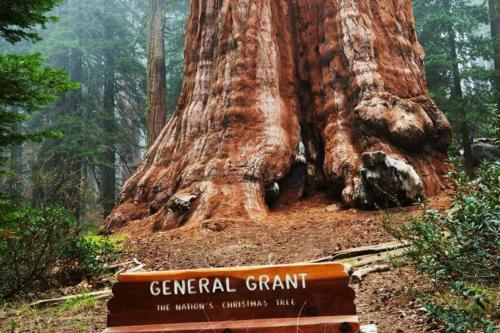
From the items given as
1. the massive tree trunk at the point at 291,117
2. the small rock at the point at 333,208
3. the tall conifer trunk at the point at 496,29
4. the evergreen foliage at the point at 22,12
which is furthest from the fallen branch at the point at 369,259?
the tall conifer trunk at the point at 496,29

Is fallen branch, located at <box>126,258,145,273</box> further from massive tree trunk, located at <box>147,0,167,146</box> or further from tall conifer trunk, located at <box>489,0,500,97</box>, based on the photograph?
tall conifer trunk, located at <box>489,0,500,97</box>

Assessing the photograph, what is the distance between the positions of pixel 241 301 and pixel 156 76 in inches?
516

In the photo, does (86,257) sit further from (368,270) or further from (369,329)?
(369,329)

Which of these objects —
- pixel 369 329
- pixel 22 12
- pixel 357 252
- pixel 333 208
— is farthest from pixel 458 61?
pixel 22 12

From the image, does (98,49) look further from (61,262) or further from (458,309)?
(458,309)

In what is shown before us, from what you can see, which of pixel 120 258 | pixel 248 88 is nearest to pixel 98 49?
pixel 248 88

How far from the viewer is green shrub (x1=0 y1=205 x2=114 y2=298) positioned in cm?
528

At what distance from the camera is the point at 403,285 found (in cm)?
419

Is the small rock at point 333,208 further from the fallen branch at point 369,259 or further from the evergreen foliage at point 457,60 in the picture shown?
the evergreen foliage at point 457,60

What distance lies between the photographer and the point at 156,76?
14797 millimetres

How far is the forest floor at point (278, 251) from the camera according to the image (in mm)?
3953

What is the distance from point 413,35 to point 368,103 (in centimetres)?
331

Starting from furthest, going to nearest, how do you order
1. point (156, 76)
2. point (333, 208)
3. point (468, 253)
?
1. point (156, 76)
2. point (333, 208)
3. point (468, 253)

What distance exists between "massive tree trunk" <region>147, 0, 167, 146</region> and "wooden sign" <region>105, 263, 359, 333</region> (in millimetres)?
11885
